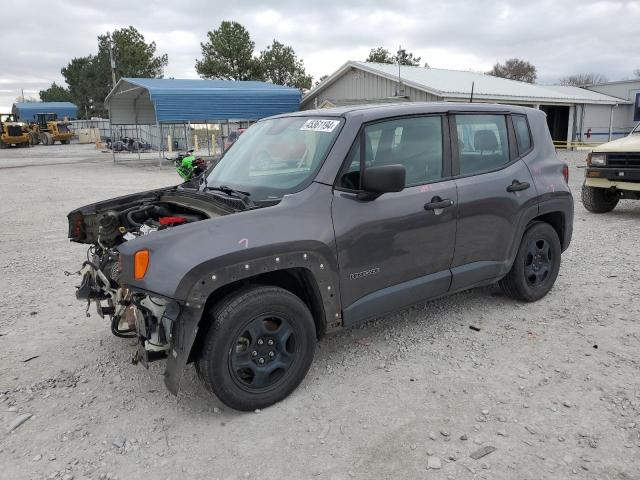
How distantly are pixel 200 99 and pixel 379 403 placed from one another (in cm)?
2202

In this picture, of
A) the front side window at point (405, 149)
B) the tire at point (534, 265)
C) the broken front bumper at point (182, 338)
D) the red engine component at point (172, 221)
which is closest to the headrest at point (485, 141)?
the front side window at point (405, 149)

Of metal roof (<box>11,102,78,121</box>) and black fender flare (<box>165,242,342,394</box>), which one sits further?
metal roof (<box>11,102,78,121</box>)

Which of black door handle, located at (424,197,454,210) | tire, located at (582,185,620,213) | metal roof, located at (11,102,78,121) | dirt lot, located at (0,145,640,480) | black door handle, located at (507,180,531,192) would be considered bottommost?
dirt lot, located at (0,145,640,480)

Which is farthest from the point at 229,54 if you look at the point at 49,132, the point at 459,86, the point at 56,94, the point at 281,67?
the point at 56,94

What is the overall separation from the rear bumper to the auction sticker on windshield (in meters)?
6.66

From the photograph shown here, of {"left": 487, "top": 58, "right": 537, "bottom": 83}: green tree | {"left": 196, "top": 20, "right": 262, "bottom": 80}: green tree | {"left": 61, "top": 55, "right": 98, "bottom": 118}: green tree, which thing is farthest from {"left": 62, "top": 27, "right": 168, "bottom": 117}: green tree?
{"left": 487, "top": 58, "right": 537, "bottom": 83}: green tree

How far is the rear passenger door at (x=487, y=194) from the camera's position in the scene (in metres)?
4.02

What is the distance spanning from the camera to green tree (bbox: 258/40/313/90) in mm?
46844

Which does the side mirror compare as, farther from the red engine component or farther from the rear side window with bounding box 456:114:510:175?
the red engine component

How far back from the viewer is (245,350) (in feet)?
10.1

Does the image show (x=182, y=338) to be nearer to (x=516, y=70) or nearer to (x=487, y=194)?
(x=487, y=194)

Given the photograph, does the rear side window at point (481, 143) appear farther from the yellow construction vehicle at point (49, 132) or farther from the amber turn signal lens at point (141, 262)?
the yellow construction vehicle at point (49, 132)

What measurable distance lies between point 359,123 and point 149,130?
38.4m

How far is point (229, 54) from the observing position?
44.9m
